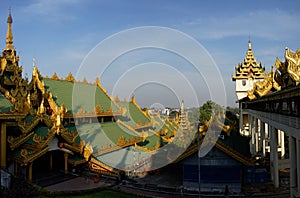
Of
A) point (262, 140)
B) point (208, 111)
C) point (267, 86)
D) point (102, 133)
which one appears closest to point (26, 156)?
point (102, 133)

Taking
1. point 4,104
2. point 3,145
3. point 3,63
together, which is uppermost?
point 3,63

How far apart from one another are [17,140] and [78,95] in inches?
320

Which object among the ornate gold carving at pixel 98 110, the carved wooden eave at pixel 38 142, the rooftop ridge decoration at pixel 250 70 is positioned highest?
the rooftop ridge decoration at pixel 250 70

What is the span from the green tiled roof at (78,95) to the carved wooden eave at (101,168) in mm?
4012

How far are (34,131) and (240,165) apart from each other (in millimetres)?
10790

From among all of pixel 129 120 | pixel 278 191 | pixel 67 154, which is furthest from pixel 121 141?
pixel 278 191

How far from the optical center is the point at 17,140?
15617mm

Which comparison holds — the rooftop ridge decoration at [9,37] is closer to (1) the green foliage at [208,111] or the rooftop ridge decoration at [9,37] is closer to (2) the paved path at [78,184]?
(2) the paved path at [78,184]

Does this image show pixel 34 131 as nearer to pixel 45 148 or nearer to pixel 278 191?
pixel 45 148

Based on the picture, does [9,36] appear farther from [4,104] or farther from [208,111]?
[208,111]

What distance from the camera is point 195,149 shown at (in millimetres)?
15055

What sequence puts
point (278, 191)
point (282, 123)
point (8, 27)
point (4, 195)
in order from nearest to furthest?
point (4, 195) → point (282, 123) → point (278, 191) → point (8, 27)

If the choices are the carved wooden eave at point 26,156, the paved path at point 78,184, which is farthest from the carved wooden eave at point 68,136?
the paved path at point 78,184

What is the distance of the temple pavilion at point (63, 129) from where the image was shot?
15539 millimetres
